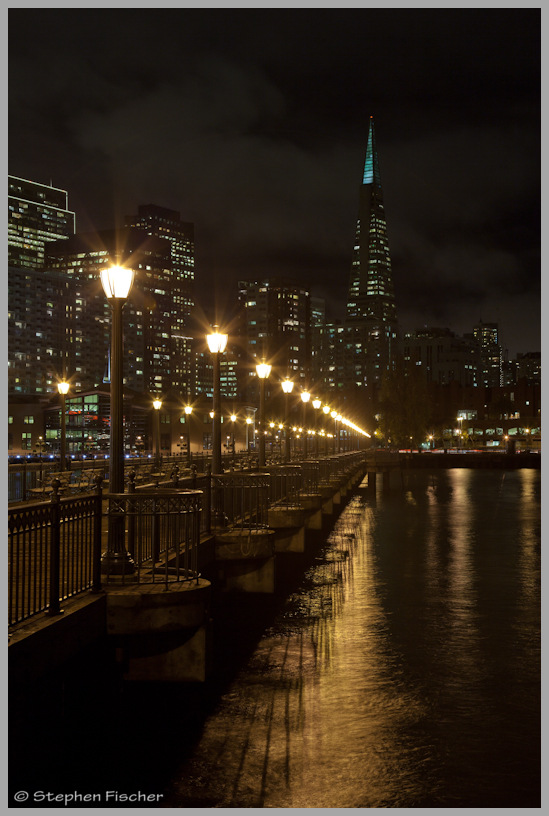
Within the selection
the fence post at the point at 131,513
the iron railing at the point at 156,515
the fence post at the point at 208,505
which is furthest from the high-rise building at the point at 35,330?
the iron railing at the point at 156,515

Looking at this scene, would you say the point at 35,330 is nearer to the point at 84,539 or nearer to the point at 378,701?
the point at 84,539

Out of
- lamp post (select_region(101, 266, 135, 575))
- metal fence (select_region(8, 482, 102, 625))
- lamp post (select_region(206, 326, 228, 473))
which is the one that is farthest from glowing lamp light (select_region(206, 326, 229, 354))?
metal fence (select_region(8, 482, 102, 625))

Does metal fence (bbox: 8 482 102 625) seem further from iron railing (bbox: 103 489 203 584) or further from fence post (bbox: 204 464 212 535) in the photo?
fence post (bbox: 204 464 212 535)

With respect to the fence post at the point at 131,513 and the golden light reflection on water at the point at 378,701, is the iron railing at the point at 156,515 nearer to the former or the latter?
the fence post at the point at 131,513

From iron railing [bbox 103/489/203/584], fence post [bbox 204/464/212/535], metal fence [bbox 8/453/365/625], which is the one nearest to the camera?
metal fence [bbox 8/453/365/625]

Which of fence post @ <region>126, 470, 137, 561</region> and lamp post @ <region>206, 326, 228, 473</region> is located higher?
lamp post @ <region>206, 326, 228, 473</region>

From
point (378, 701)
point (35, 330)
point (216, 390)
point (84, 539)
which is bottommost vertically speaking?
point (378, 701)

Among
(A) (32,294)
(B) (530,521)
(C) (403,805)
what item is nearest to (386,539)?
(B) (530,521)

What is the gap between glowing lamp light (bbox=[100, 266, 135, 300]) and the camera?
1080cm

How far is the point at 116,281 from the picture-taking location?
35.5ft

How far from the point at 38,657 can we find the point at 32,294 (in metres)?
196

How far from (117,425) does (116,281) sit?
6.66ft

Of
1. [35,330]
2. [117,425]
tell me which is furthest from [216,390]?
[35,330]

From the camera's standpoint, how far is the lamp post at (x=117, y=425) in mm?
10164
